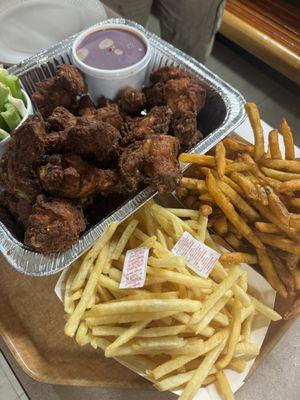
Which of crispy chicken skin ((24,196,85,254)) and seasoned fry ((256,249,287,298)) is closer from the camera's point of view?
crispy chicken skin ((24,196,85,254))

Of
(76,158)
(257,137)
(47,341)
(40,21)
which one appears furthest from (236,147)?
(40,21)

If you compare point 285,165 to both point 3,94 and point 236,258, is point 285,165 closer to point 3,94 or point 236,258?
point 236,258

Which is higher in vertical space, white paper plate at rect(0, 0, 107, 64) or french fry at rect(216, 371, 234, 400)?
white paper plate at rect(0, 0, 107, 64)

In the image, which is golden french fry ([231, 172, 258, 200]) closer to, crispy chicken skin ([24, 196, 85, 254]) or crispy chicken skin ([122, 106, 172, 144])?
crispy chicken skin ([122, 106, 172, 144])

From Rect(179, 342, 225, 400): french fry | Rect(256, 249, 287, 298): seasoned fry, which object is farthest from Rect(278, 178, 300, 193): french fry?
Rect(179, 342, 225, 400): french fry

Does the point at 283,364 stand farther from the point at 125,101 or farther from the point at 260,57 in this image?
the point at 260,57

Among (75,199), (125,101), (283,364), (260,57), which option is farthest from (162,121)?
(260,57)
